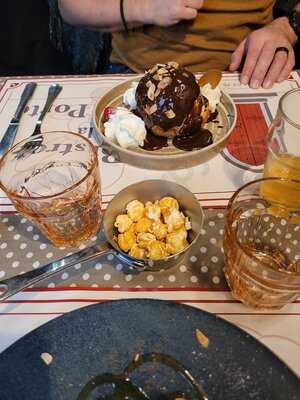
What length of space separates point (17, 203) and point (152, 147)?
31 cm

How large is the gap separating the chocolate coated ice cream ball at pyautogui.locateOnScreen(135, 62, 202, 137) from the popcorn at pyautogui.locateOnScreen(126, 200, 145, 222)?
214 millimetres

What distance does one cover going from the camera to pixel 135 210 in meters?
0.56

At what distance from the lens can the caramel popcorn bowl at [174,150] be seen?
676mm

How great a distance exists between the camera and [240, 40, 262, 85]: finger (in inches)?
34.5

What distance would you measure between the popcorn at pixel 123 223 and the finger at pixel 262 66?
1.68ft

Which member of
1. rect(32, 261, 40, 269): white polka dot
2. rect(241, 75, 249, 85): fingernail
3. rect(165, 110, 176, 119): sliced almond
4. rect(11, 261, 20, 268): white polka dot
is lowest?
rect(11, 261, 20, 268): white polka dot

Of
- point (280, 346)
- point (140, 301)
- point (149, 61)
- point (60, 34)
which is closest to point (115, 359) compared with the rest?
point (140, 301)

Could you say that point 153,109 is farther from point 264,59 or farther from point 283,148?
point 264,59

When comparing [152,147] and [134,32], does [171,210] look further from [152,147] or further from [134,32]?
[134,32]

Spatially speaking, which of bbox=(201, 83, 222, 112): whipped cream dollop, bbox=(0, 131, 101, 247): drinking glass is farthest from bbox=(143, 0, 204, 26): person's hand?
bbox=(0, 131, 101, 247): drinking glass

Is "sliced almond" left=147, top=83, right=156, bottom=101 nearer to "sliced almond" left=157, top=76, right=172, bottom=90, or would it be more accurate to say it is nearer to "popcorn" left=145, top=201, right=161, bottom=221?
"sliced almond" left=157, top=76, right=172, bottom=90

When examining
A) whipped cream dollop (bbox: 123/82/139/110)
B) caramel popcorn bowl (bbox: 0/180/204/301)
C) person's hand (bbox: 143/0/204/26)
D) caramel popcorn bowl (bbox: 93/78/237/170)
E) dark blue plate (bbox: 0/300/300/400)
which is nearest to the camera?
dark blue plate (bbox: 0/300/300/400)

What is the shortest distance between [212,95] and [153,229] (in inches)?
15.0

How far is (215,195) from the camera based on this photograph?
637 mm
